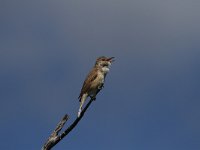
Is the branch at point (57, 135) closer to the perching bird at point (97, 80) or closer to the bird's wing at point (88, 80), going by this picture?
the perching bird at point (97, 80)

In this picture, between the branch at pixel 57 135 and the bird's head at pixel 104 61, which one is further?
the bird's head at pixel 104 61

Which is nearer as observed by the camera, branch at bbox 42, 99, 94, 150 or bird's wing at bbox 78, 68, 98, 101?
branch at bbox 42, 99, 94, 150

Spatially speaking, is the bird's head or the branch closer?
the branch

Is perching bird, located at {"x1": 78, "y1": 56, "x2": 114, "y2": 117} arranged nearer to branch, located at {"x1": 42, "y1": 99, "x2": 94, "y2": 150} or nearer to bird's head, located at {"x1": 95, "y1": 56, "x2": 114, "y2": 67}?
bird's head, located at {"x1": 95, "y1": 56, "x2": 114, "y2": 67}

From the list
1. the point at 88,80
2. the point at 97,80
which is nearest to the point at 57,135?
the point at 97,80

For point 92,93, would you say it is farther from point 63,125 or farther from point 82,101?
point 63,125

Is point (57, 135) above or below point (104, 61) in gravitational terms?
below

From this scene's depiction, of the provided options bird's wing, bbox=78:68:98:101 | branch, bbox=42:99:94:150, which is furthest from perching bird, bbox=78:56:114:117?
branch, bbox=42:99:94:150

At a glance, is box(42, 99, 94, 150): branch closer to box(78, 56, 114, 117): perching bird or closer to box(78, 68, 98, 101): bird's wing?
box(78, 56, 114, 117): perching bird

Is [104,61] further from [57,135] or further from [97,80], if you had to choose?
[57,135]

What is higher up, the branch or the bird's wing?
the bird's wing

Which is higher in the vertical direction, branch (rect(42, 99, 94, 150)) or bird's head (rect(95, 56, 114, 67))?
bird's head (rect(95, 56, 114, 67))

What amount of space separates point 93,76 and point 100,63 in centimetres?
56

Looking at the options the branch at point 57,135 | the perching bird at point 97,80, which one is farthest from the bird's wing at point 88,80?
the branch at point 57,135
